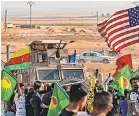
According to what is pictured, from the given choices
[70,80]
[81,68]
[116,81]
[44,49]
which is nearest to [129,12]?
[116,81]

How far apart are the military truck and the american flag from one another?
336cm

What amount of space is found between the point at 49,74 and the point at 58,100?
965 centimetres

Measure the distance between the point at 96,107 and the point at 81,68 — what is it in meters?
13.6

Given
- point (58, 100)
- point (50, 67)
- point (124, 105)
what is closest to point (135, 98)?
point (124, 105)

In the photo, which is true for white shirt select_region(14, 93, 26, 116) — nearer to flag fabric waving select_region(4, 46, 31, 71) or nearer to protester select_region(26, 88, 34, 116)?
protester select_region(26, 88, 34, 116)

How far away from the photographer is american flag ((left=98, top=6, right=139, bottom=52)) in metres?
14.4

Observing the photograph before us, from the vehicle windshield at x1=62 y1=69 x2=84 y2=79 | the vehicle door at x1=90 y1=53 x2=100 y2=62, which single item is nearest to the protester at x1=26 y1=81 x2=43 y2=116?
the vehicle windshield at x1=62 y1=69 x2=84 y2=79

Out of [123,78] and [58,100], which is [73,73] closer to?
[123,78]

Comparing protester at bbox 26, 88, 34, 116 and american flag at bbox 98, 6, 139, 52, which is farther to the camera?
american flag at bbox 98, 6, 139, 52

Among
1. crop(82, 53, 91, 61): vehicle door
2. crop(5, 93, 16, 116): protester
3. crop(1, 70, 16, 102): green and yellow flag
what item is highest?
crop(82, 53, 91, 61): vehicle door

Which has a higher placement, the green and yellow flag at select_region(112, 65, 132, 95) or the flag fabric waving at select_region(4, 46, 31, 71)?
the flag fabric waving at select_region(4, 46, 31, 71)

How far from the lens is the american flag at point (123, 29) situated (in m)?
14.4

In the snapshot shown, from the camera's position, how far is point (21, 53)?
13.6m

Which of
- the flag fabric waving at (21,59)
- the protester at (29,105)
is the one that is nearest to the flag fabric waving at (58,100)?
the protester at (29,105)
